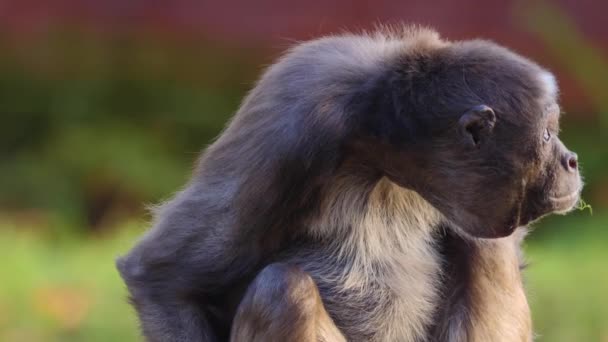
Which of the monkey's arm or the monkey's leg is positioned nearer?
the monkey's leg

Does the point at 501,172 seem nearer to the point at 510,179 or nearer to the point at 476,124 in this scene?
the point at 510,179

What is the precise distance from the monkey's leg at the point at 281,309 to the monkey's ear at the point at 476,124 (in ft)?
2.83

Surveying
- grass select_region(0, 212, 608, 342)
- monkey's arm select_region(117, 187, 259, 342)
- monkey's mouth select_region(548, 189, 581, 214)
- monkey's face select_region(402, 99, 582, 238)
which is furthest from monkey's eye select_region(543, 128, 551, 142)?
grass select_region(0, 212, 608, 342)

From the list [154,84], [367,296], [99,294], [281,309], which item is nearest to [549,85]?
[367,296]

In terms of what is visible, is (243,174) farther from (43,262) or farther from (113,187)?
(113,187)

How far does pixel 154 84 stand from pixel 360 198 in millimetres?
8263

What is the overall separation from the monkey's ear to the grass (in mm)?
3259

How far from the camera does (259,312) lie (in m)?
5.39

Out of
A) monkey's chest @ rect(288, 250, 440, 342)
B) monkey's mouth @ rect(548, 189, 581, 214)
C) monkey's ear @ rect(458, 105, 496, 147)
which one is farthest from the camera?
monkey's chest @ rect(288, 250, 440, 342)

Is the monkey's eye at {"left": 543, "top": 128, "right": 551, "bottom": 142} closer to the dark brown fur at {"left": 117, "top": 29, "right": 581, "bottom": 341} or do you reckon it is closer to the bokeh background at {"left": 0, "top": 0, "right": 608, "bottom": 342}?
the dark brown fur at {"left": 117, "top": 29, "right": 581, "bottom": 341}

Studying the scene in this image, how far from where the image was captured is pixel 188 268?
554 cm

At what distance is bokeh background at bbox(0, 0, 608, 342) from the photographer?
12672mm

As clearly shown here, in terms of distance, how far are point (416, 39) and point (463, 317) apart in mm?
1212

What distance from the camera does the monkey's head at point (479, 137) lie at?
518 cm
